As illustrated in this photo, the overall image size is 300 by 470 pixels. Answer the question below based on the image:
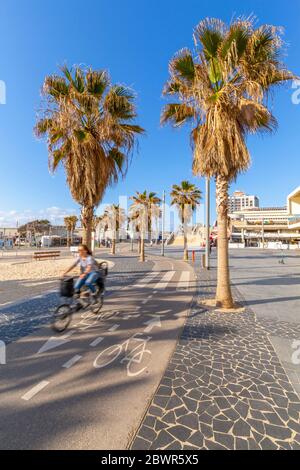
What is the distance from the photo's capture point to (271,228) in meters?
94.7

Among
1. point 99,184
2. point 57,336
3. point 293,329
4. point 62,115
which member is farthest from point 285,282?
point 62,115

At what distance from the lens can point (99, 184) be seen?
9.88 metres

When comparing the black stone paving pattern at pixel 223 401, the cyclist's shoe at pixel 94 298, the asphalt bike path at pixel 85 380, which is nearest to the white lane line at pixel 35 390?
the asphalt bike path at pixel 85 380

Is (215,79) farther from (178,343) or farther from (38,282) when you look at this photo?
(38,282)

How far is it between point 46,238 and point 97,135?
5348cm

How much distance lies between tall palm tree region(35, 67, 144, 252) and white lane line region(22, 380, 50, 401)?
7504 mm

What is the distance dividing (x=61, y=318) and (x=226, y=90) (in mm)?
7314

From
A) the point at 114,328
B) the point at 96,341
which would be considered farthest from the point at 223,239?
the point at 96,341

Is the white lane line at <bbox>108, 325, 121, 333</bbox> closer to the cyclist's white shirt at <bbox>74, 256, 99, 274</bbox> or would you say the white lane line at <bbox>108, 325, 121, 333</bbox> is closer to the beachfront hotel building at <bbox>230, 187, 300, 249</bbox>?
the cyclist's white shirt at <bbox>74, 256, 99, 274</bbox>

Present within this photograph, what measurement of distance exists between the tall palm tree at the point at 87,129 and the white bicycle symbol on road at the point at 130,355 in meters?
6.68

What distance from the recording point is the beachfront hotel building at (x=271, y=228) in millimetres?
35781

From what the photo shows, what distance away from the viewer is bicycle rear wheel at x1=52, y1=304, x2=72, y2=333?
5258 millimetres

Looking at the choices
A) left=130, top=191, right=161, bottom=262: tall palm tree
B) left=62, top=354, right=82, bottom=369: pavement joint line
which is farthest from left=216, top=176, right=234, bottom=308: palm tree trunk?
left=130, top=191, right=161, bottom=262: tall palm tree

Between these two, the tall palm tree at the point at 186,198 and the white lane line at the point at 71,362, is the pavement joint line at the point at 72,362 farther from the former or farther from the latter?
the tall palm tree at the point at 186,198
